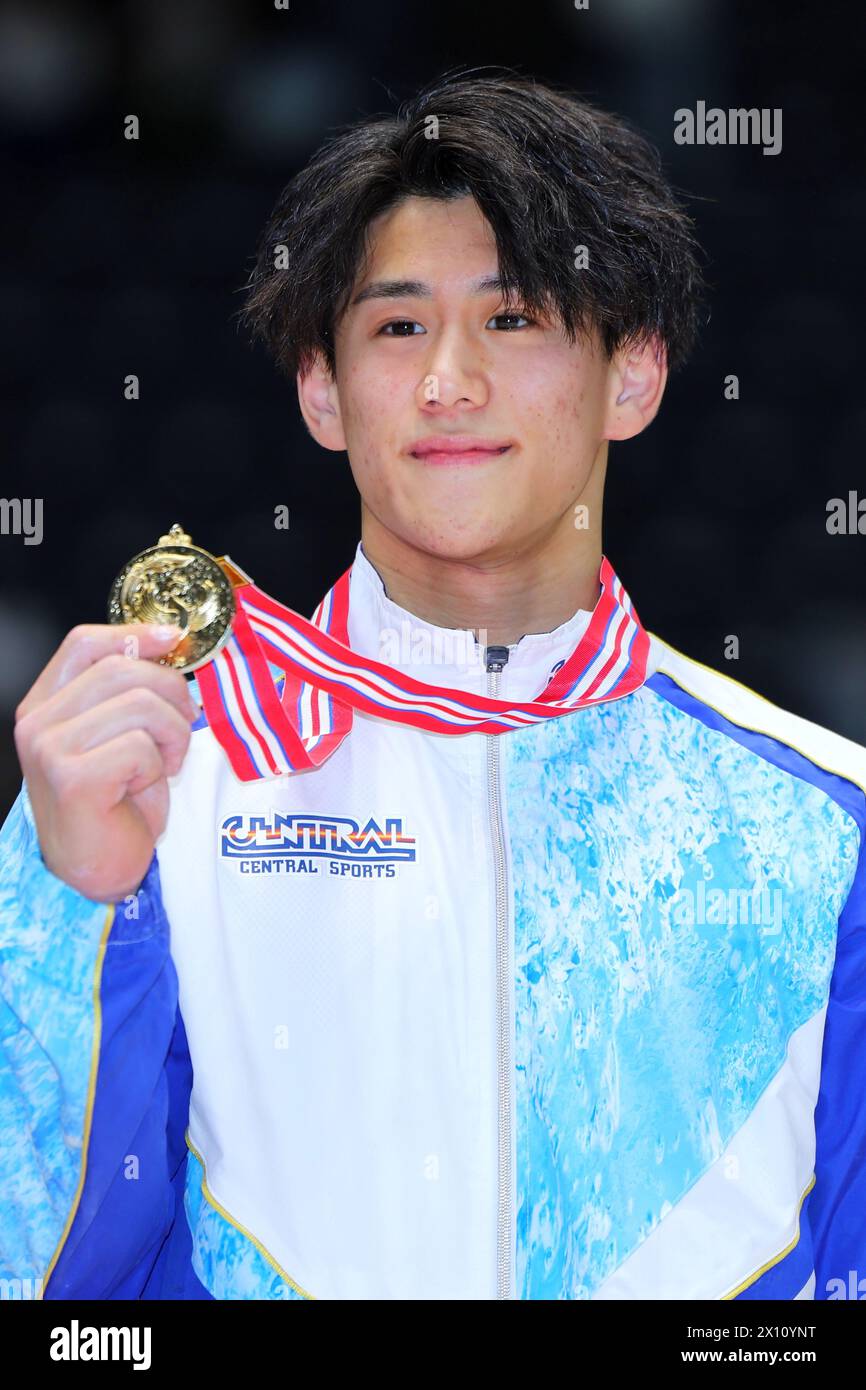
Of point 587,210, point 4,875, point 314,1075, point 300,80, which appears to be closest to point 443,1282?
point 314,1075

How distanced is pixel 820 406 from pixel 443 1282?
1627mm

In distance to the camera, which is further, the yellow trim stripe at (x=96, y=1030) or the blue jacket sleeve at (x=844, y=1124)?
the blue jacket sleeve at (x=844, y=1124)

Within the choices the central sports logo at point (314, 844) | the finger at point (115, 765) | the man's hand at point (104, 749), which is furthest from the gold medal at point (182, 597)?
the central sports logo at point (314, 844)

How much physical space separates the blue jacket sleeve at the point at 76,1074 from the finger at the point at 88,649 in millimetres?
190

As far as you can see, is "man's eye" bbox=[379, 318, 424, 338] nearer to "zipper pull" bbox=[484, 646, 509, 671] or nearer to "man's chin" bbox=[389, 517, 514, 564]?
"man's chin" bbox=[389, 517, 514, 564]

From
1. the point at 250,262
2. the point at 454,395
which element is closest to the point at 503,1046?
the point at 454,395

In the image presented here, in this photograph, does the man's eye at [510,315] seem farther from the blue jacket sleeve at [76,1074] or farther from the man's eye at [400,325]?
the blue jacket sleeve at [76,1074]

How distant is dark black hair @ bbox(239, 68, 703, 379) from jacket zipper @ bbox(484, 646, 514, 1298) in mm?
617

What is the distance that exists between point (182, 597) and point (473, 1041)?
57 centimetres

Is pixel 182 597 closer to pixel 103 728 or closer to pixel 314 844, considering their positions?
pixel 103 728

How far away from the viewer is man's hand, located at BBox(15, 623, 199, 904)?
4.92 feet

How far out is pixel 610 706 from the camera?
203cm

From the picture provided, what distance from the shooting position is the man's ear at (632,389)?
2.16 meters

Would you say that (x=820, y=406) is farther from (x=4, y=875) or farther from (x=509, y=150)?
(x=4, y=875)
